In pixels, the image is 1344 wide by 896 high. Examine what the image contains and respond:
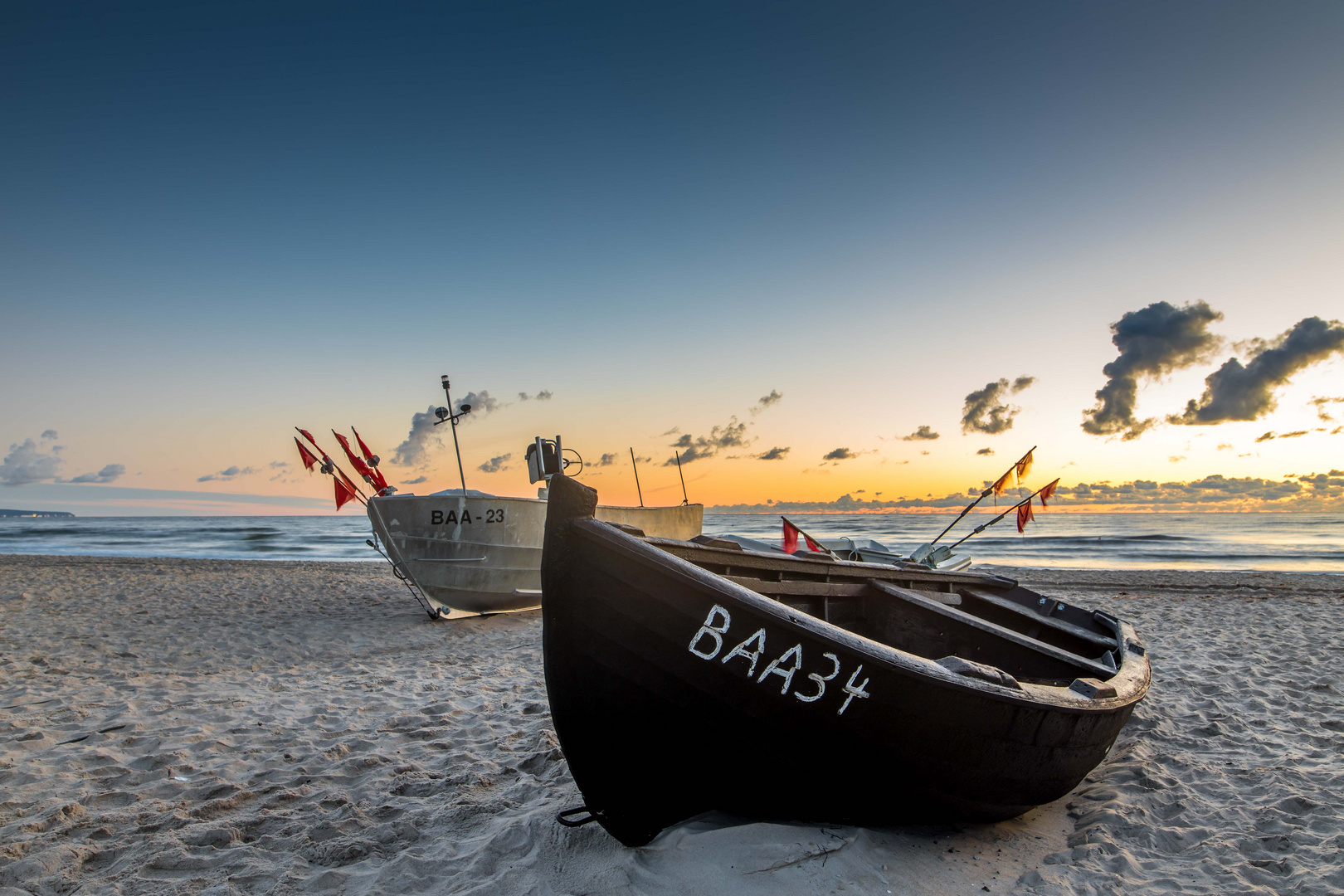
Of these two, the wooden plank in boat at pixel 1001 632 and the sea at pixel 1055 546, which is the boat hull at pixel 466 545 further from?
the sea at pixel 1055 546

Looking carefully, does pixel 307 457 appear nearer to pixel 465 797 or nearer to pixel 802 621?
pixel 465 797

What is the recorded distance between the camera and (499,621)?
35.3ft

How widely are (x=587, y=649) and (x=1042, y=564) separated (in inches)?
1053

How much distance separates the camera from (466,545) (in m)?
10.3

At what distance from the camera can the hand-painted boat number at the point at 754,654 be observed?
2.40 meters

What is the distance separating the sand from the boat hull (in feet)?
8.42

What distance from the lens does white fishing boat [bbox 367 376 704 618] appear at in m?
9.97

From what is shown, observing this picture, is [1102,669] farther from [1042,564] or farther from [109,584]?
[1042,564]

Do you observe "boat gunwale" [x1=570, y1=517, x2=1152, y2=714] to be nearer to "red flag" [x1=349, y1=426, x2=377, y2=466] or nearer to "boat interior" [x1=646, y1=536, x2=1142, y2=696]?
"boat interior" [x1=646, y1=536, x2=1142, y2=696]

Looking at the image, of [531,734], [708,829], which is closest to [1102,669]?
[708,829]

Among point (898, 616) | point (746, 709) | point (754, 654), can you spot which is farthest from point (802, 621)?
point (898, 616)

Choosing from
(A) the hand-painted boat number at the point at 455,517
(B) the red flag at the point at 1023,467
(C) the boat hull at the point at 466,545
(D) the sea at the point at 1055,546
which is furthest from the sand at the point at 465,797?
(D) the sea at the point at 1055,546

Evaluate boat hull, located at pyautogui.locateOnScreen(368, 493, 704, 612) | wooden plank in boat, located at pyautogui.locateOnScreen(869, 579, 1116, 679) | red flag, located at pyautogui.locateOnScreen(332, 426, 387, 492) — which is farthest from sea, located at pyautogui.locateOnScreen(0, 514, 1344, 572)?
wooden plank in boat, located at pyautogui.locateOnScreen(869, 579, 1116, 679)

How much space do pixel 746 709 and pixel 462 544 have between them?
866 cm
